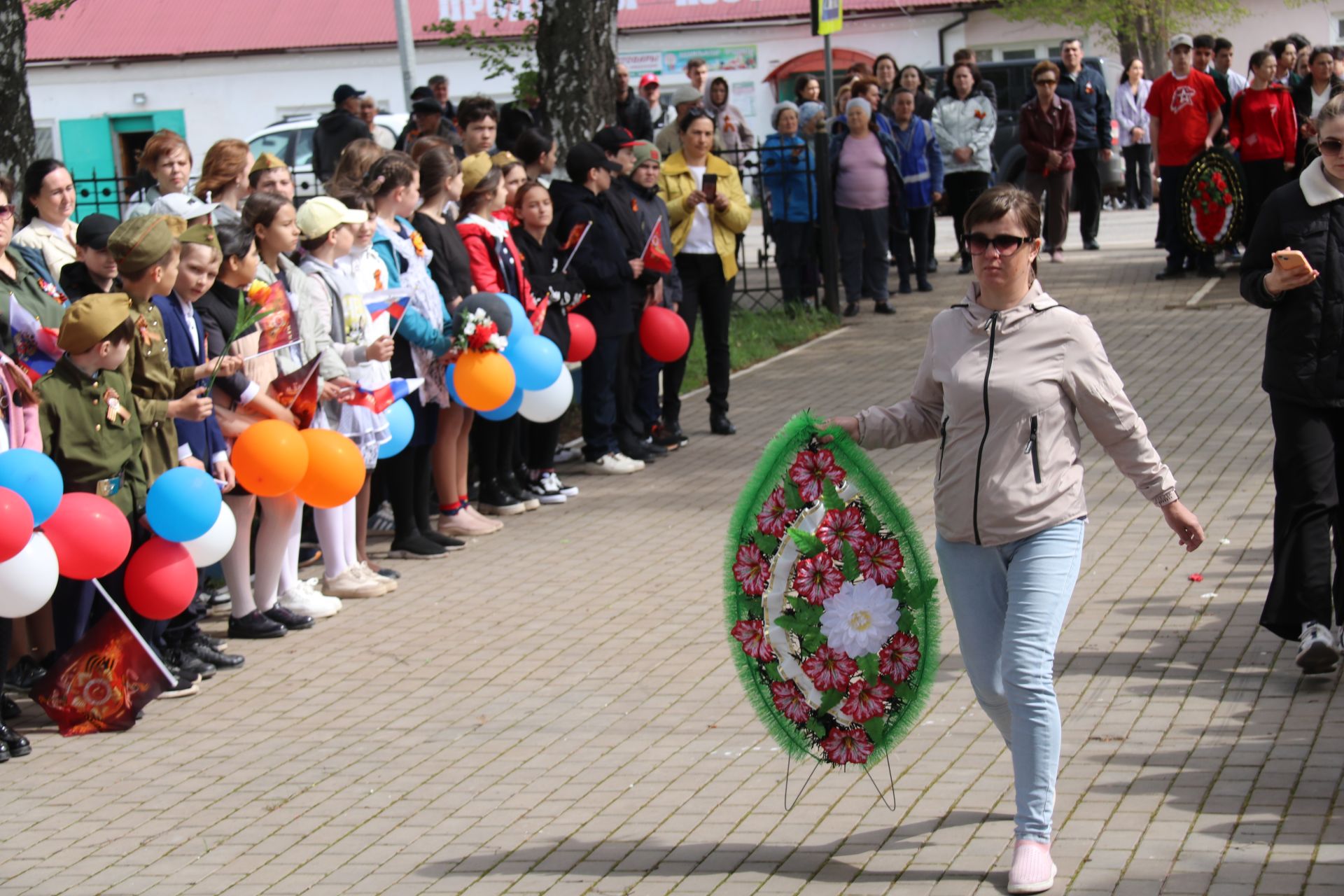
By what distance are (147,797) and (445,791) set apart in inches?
42.0

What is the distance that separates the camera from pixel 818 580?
5086 mm

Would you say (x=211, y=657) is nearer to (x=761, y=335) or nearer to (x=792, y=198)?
(x=761, y=335)

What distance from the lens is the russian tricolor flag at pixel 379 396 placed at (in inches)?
326

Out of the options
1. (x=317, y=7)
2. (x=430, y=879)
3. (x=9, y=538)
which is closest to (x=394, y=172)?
(x=9, y=538)

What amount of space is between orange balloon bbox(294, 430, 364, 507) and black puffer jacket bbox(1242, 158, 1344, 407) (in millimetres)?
3930

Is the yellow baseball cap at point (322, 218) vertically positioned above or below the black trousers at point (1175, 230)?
above

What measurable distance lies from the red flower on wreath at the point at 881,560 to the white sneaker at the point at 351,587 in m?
4.14

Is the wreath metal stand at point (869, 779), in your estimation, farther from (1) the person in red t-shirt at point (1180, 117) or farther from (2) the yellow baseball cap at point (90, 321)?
(1) the person in red t-shirt at point (1180, 117)

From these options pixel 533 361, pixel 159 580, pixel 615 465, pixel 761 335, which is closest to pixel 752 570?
pixel 159 580

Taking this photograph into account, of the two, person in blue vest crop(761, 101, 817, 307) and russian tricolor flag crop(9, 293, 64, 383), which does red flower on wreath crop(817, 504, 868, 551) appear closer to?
russian tricolor flag crop(9, 293, 64, 383)

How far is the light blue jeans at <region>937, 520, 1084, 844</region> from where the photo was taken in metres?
4.72

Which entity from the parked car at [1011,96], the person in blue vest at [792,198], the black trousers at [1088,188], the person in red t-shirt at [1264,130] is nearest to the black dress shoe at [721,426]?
the person in blue vest at [792,198]

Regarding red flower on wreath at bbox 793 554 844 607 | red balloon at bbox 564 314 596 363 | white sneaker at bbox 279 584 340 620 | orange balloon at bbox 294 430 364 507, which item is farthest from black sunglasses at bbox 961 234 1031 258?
red balloon at bbox 564 314 596 363

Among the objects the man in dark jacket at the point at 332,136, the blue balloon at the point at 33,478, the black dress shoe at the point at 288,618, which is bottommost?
the black dress shoe at the point at 288,618
